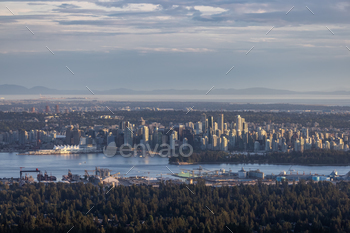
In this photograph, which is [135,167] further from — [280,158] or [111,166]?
[280,158]

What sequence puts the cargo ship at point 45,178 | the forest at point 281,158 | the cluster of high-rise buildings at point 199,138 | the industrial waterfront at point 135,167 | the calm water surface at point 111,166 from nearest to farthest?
1. the cargo ship at point 45,178
2. the industrial waterfront at point 135,167
3. the calm water surface at point 111,166
4. the forest at point 281,158
5. the cluster of high-rise buildings at point 199,138

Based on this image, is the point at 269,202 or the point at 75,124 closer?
the point at 269,202

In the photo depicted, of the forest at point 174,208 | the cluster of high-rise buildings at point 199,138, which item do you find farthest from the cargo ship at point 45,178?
the cluster of high-rise buildings at point 199,138

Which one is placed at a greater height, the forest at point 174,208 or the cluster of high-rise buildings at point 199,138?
the cluster of high-rise buildings at point 199,138

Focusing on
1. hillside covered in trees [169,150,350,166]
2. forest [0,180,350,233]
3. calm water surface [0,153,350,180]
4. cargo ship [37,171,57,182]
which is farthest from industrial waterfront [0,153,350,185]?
forest [0,180,350,233]

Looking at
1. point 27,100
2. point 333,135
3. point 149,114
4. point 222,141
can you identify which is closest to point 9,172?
point 222,141

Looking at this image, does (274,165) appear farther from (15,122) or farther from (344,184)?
(15,122)

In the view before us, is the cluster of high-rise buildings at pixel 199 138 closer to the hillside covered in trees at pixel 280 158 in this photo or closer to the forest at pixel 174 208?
the hillside covered in trees at pixel 280 158
